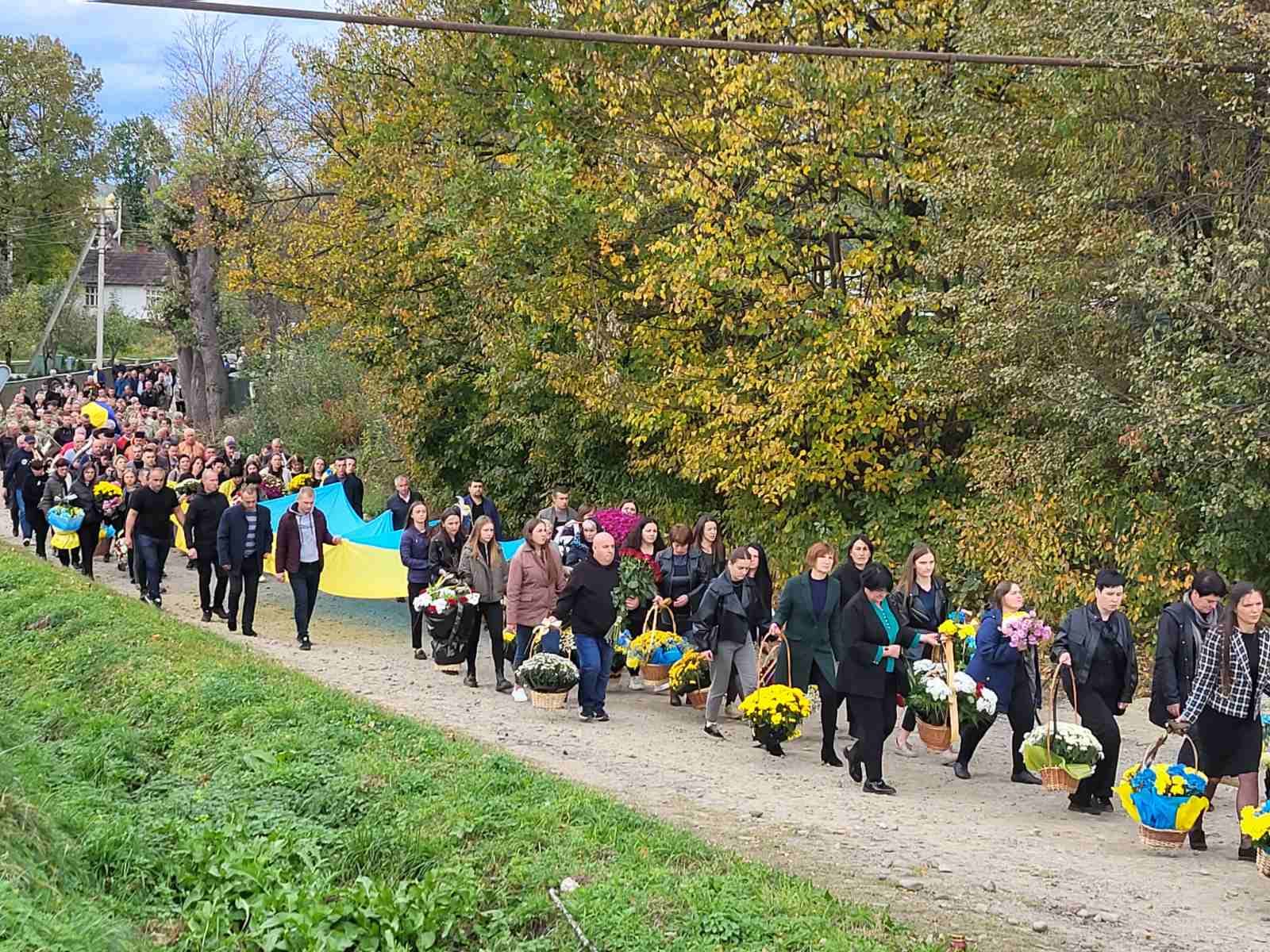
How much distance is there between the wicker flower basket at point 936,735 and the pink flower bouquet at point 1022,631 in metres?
0.85

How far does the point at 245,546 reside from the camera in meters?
17.8

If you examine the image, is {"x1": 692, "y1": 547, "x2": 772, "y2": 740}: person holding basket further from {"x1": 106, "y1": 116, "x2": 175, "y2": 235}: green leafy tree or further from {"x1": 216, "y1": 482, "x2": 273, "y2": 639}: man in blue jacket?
{"x1": 106, "y1": 116, "x2": 175, "y2": 235}: green leafy tree

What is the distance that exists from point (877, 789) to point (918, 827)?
102cm

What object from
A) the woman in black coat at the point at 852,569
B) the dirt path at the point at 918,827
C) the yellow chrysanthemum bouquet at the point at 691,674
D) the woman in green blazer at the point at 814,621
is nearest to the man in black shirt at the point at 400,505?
the dirt path at the point at 918,827

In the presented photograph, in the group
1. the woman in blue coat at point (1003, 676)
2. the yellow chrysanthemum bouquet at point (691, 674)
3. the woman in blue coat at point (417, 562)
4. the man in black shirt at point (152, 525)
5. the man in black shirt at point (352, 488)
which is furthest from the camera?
the man in black shirt at point (352, 488)

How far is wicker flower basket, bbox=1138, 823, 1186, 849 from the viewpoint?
380 inches

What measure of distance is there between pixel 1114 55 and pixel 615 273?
29.9 feet

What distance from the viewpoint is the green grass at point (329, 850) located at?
8031mm

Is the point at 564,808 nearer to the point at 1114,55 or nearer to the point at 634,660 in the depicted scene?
the point at 634,660

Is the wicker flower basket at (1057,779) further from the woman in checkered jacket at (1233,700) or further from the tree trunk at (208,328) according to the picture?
the tree trunk at (208,328)

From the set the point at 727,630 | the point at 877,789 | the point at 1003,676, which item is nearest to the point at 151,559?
the point at 727,630

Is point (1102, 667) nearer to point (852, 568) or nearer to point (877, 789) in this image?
point (877, 789)

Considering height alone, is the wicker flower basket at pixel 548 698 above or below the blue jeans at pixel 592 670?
below

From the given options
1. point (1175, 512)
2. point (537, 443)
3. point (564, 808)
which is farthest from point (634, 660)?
Answer: point (537, 443)
